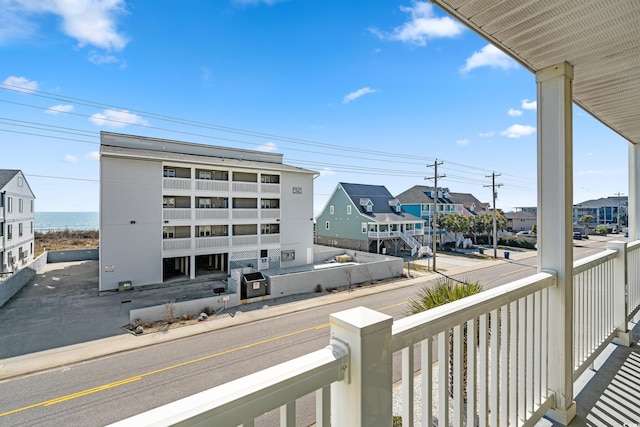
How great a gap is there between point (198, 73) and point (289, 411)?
41.8 ft

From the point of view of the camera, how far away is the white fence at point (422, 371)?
2.10 feet

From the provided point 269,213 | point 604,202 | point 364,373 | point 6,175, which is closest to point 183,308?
point 269,213

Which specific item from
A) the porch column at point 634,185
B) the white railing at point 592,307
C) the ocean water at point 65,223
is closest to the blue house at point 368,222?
the ocean water at point 65,223

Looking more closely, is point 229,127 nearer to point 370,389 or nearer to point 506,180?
point 506,180

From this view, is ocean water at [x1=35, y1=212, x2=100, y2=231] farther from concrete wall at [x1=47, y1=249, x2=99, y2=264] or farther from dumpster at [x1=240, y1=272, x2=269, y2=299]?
dumpster at [x1=240, y1=272, x2=269, y2=299]

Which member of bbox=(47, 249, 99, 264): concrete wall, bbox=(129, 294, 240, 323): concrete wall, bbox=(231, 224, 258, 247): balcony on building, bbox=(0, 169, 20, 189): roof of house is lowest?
bbox=(129, 294, 240, 323): concrete wall

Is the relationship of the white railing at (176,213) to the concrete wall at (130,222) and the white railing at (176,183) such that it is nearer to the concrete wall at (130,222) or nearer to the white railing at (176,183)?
the concrete wall at (130,222)

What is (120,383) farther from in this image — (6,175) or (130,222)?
(6,175)

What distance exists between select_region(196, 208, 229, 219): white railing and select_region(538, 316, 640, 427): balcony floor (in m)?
14.5

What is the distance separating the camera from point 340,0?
4.59 meters

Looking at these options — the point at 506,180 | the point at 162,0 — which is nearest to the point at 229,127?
the point at 162,0

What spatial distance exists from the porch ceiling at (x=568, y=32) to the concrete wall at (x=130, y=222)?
14.3 m

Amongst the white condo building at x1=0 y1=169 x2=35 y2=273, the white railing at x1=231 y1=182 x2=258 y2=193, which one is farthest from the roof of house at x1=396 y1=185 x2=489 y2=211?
the white condo building at x1=0 y1=169 x2=35 y2=273

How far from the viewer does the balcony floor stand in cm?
203
